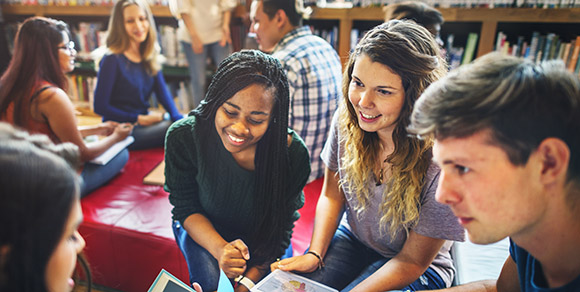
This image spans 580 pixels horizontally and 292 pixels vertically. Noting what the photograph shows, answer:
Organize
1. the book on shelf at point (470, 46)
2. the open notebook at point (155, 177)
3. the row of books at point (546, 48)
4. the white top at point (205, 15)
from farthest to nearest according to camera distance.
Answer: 1. the white top at point (205, 15)
2. the book on shelf at point (470, 46)
3. the row of books at point (546, 48)
4. the open notebook at point (155, 177)

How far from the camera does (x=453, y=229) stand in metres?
1.08

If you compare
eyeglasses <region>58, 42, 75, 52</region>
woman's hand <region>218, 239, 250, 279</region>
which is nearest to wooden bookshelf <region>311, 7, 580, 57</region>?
eyeglasses <region>58, 42, 75, 52</region>

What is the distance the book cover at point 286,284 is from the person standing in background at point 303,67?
3.05 ft

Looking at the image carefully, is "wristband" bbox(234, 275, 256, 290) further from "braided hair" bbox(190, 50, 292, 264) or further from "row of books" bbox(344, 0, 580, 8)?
"row of books" bbox(344, 0, 580, 8)

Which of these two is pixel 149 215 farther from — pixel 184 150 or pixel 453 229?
pixel 453 229

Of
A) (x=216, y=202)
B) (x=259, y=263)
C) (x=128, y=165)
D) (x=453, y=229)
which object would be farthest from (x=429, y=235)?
(x=128, y=165)

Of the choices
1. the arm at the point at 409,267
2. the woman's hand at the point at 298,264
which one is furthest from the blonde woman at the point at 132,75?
the arm at the point at 409,267

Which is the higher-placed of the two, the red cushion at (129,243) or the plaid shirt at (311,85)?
the plaid shirt at (311,85)

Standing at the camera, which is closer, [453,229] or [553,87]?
[553,87]

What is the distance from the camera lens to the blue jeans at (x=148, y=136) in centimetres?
243

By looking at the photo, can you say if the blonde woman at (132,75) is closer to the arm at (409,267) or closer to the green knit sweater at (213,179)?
the green knit sweater at (213,179)

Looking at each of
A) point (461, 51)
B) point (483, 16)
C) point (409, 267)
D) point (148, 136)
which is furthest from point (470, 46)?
point (148, 136)

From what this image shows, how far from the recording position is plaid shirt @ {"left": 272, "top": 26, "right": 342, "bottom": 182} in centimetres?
190

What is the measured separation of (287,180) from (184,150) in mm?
340
